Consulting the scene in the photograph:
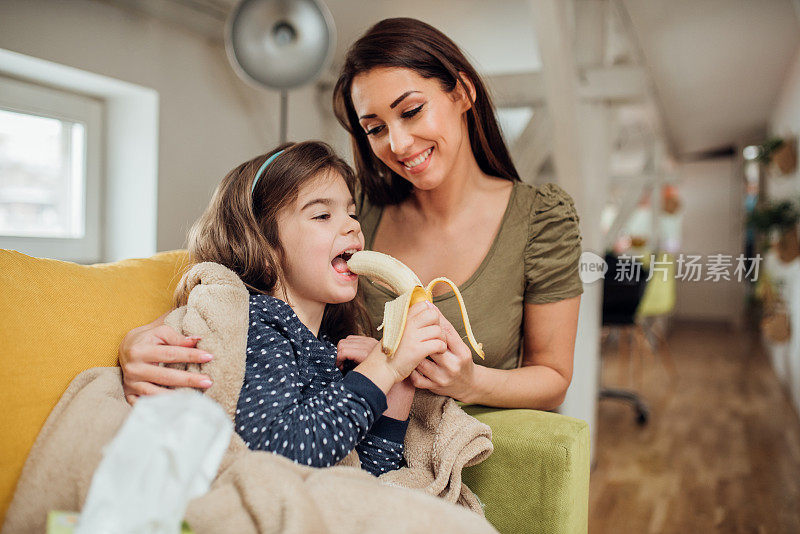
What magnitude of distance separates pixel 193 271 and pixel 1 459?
0.37 metres

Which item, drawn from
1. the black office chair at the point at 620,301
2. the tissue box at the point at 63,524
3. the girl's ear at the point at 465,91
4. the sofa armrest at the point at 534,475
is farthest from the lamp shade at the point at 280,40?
the black office chair at the point at 620,301

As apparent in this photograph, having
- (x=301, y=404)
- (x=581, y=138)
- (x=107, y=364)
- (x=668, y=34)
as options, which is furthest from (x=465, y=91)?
(x=668, y=34)

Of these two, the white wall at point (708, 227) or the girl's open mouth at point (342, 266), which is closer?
the girl's open mouth at point (342, 266)

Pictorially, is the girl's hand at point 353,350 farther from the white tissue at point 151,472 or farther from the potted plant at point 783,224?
the potted plant at point 783,224

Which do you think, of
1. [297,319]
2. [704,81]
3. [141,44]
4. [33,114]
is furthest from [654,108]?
[297,319]

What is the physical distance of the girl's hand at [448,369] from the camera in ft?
3.33

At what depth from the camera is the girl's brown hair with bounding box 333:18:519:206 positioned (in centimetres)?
115

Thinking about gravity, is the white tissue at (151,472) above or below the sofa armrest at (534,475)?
above

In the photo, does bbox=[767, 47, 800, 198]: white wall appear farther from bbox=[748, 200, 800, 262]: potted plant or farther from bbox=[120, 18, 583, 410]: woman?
bbox=[120, 18, 583, 410]: woman

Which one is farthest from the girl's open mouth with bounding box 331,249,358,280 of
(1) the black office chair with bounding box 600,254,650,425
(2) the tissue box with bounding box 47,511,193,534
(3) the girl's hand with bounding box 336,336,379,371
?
(1) the black office chair with bounding box 600,254,650,425

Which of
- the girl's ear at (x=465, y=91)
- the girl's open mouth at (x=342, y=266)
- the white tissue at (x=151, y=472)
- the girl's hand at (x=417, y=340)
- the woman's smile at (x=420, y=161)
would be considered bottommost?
the white tissue at (x=151, y=472)

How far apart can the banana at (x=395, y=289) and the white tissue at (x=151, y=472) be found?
41 centimetres

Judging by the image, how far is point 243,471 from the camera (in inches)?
29.6

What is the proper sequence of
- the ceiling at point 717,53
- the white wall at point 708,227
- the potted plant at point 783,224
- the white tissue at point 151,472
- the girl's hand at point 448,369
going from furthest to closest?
the white wall at point 708,227 → the potted plant at point 783,224 → the ceiling at point 717,53 → the girl's hand at point 448,369 → the white tissue at point 151,472
